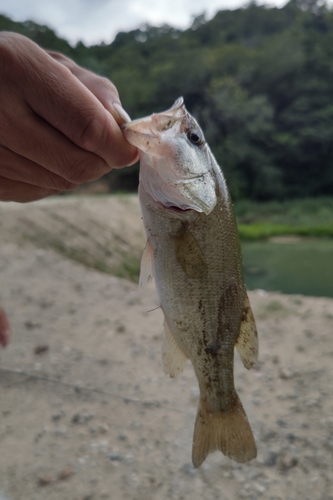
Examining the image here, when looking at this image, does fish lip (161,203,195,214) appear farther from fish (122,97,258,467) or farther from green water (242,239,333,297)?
green water (242,239,333,297)

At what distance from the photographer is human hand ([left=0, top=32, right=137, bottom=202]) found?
1.04 meters

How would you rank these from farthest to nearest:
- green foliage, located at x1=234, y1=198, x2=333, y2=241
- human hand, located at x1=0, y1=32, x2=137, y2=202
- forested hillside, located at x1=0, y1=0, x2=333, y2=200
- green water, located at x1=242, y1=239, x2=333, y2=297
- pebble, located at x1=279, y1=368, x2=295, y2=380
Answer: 1. forested hillside, located at x1=0, y1=0, x2=333, y2=200
2. green foliage, located at x1=234, y1=198, x2=333, y2=241
3. green water, located at x1=242, y1=239, x2=333, y2=297
4. pebble, located at x1=279, y1=368, x2=295, y2=380
5. human hand, located at x1=0, y1=32, x2=137, y2=202

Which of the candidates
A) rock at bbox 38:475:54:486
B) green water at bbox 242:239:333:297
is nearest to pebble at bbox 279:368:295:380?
rock at bbox 38:475:54:486

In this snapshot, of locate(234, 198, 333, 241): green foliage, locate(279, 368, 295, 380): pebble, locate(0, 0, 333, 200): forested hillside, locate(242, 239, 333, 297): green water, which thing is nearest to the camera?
locate(279, 368, 295, 380): pebble

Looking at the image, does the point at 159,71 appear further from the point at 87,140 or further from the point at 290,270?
the point at 87,140

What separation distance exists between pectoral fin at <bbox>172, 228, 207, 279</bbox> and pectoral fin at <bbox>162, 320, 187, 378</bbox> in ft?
0.72

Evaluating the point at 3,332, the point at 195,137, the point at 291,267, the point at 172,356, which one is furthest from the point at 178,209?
the point at 291,267

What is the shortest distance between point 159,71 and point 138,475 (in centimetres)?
1415

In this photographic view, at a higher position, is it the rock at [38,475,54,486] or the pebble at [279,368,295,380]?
the pebble at [279,368,295,380]

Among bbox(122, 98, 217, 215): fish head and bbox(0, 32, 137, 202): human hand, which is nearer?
bbox(0, 32, 137, 202): human hand

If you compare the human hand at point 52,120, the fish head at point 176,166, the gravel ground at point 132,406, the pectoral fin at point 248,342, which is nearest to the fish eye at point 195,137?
the fish head at point 176,166

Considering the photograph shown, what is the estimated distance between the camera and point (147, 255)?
130cm

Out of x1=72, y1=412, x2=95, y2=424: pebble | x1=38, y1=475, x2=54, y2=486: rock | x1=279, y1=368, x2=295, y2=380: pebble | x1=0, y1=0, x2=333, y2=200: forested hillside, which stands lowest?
x1=38, y1=475, x2=54, y2=486: rock

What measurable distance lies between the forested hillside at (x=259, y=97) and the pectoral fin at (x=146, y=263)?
11023mm
